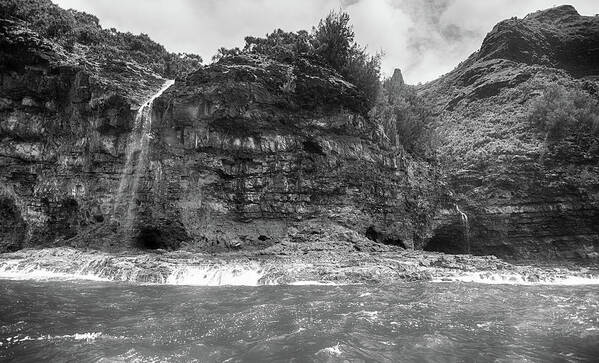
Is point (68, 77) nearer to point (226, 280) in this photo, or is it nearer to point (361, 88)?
point (226, 280)

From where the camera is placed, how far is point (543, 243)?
2795 centimetres

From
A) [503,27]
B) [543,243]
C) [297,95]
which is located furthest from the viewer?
[503,27]

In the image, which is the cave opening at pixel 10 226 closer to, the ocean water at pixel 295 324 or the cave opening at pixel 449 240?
the ocean water at pixel 295 324

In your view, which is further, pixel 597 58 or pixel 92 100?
pixel 597 58

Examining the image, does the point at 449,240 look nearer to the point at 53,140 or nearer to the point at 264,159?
the point at 264,159

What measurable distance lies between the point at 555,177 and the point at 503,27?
30.4 m

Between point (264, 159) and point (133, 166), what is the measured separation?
8.30 meters

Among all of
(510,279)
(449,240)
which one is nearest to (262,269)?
(510,279)

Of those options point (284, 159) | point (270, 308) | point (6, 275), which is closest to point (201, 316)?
point (270, 308)

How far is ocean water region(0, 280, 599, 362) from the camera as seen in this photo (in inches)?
270

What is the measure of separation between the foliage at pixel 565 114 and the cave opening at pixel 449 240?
1122cm

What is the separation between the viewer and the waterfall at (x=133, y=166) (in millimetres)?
22922

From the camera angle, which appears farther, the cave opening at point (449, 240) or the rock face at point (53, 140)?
the cave opening at point (449, 240)

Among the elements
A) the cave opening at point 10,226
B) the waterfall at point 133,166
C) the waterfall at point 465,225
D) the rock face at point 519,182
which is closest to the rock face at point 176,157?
the cave opening at point 10,226
